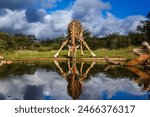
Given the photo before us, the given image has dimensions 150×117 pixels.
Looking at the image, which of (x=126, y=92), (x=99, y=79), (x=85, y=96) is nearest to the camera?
(x=85, y=96)

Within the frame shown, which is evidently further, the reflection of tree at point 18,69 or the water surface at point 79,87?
the reflection of tree at point 18,69

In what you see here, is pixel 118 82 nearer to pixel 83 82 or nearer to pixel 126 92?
pixel 83 82

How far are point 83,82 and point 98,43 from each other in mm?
30583

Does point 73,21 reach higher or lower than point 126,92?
higher

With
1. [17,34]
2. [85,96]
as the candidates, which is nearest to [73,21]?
[85,96]

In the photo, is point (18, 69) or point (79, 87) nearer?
point (79, 87)

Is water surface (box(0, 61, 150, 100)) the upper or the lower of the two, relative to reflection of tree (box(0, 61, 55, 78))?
lower

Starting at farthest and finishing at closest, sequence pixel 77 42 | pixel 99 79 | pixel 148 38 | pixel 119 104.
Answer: pixel 148 38 < pixel 77 42 < pixel 99 79 < pixel 119 104

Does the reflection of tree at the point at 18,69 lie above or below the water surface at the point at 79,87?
above

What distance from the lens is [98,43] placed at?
1612 inches

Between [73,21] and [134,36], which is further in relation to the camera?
[134,36]

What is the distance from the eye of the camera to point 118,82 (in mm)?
10633

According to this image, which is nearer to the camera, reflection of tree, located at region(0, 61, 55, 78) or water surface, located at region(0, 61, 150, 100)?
water surface, located at region(0, 61, 150, 100)

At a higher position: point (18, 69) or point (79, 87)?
point (18, 69)
